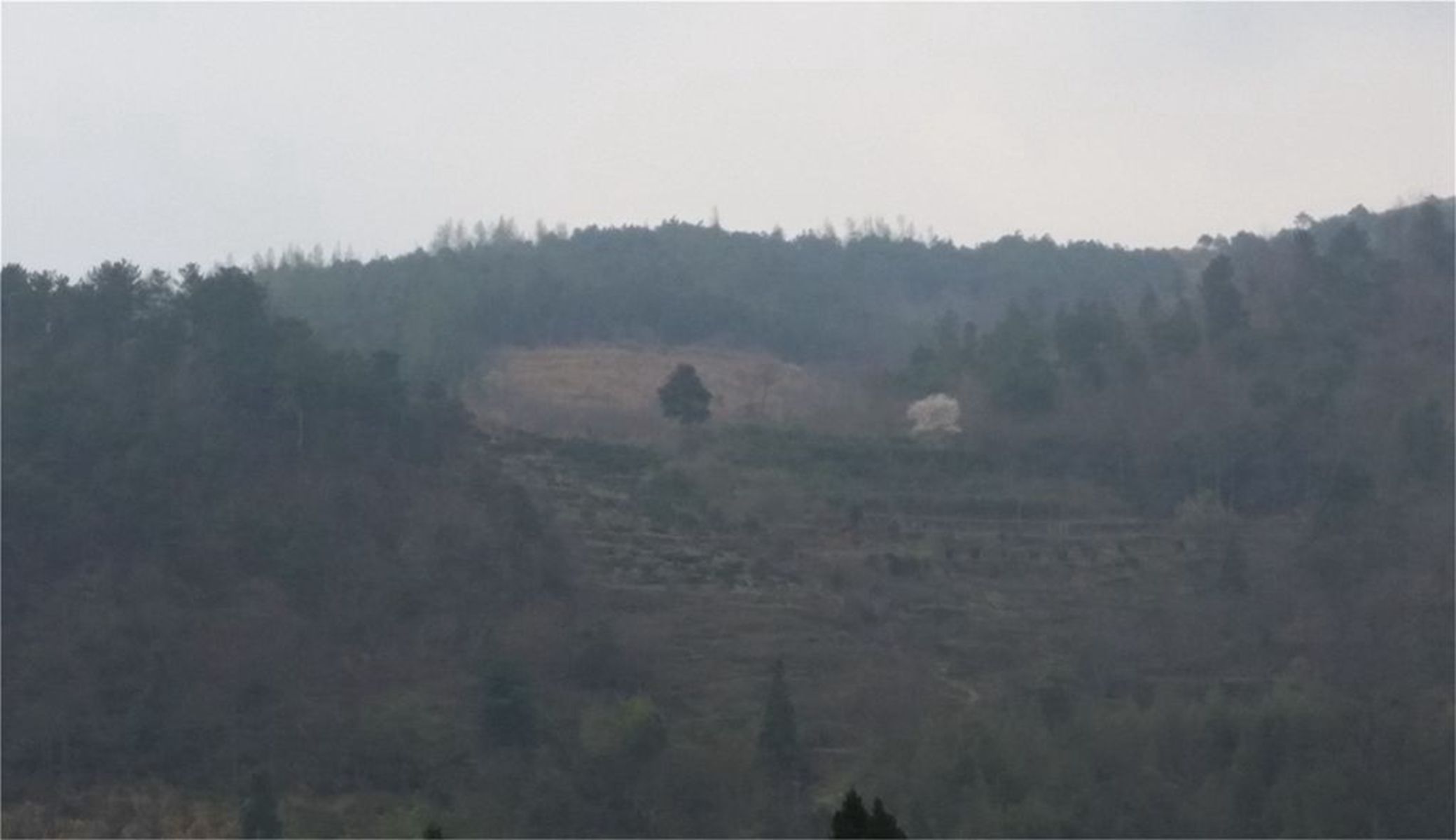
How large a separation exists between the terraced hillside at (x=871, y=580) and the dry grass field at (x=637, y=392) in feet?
7.12

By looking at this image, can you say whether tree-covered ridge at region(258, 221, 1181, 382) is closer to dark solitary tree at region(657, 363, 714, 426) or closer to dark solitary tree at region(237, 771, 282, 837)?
dark solitary tree at region(657, 363, 714, 426)

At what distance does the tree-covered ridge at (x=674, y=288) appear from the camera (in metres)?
38.6

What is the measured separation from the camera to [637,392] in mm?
36750

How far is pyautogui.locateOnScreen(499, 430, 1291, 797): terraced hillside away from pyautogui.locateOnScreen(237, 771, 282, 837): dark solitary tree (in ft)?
15.0

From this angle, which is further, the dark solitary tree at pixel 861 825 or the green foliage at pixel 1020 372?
the green foliage at pixel 1020 372

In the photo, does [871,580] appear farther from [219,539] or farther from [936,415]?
[219,539]

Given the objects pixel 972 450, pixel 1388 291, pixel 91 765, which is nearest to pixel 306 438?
pixel 91 765

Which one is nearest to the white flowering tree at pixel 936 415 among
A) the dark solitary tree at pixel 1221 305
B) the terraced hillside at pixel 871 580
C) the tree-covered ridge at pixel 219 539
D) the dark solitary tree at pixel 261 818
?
the terraced hillside at pixel 871 580

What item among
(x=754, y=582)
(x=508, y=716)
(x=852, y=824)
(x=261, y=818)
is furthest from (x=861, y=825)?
(x=754, y=582)

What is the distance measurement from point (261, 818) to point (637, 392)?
18.6 m

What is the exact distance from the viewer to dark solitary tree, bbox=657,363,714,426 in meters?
32.3

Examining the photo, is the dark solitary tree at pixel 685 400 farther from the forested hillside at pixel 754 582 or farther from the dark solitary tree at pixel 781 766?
the dark solitary tree at pixel 781 766

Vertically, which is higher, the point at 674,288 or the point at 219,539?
the point at 674,288

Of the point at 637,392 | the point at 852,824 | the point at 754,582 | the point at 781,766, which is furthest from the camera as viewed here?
the point at 637,392
